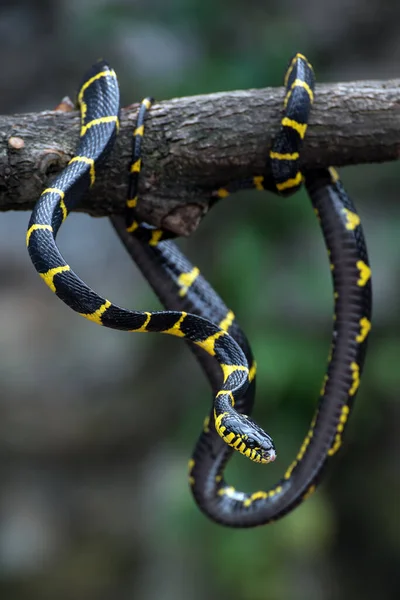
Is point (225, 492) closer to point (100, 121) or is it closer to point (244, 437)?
point (244, 437)

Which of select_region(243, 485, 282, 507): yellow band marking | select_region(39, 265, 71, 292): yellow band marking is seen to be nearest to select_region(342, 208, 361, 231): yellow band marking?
select_region(243, 485, 282, 507): yellow band marking

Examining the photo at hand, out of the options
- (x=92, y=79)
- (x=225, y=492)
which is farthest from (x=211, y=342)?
(x=92, y=79)

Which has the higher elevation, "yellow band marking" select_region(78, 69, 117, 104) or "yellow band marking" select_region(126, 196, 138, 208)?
"yellow band marking" select_region(78, 69, 117, 104)

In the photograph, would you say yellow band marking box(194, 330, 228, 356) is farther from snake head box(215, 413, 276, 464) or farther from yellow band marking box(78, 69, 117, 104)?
yellow band marking box(78, 69, 117, 104)

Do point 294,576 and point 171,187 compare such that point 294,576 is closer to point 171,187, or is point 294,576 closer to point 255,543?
point 255,543

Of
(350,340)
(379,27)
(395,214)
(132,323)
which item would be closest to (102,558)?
(395,214)

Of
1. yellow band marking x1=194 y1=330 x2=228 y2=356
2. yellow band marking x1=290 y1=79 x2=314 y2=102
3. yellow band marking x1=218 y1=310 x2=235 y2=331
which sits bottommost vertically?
yellow band marking x1=218 y1=310 x2=235 y2=331
